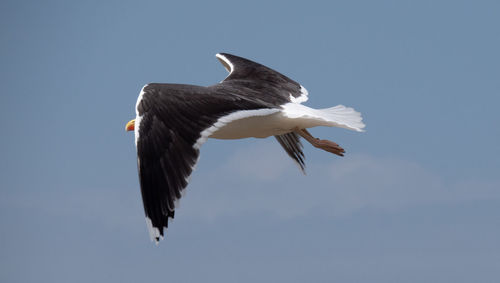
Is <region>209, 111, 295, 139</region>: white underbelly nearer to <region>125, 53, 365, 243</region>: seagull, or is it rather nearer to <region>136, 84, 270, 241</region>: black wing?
<region>125, 53, 365, 243</region>: seagull

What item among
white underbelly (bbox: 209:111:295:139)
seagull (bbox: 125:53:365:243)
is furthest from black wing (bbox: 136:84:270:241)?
white underbelly (bbox: 209:111:295:139)

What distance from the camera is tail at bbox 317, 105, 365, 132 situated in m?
9.70

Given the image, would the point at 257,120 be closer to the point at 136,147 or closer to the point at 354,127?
→ the point at 354,127

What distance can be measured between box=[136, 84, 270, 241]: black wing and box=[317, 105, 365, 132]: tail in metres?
1.49

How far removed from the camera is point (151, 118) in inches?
332

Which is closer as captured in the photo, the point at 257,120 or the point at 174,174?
the point at 174,174

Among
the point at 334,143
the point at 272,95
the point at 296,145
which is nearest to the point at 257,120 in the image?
the point at 272,95

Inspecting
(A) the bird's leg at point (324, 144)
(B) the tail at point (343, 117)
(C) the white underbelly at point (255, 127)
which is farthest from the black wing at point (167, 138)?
(A) the bird's leg at point (324, 144)

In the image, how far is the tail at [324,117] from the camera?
9.73 metres

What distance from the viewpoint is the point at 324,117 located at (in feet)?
32.3

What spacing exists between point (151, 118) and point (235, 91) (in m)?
1.78

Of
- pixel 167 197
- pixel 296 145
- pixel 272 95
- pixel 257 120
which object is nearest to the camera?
pixel 167 197

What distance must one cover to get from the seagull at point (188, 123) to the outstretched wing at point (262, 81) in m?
0.06

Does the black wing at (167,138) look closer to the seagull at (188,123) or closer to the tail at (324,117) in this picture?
the seagull at (188,123)
